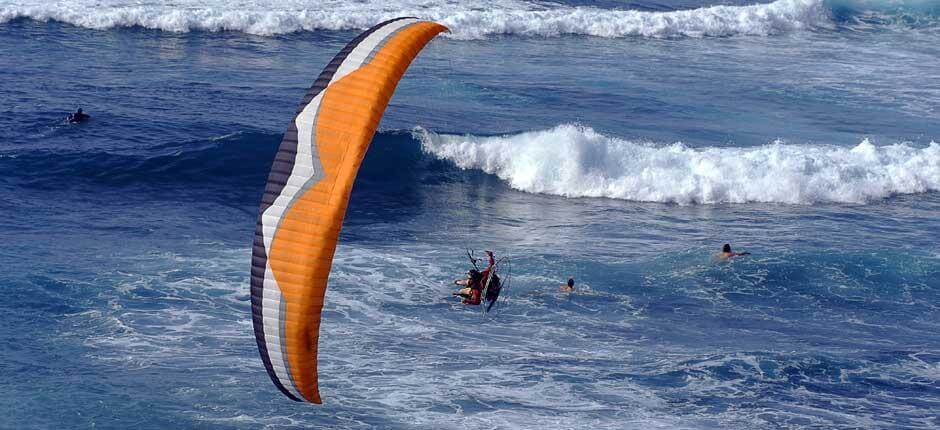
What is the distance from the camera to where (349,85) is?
42.0ft

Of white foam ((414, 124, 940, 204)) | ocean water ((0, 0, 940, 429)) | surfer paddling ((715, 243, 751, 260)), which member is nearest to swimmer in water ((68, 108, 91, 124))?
ocean water ((0, 0, 940, 429))

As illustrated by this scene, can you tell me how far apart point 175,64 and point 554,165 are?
11960 millimetres

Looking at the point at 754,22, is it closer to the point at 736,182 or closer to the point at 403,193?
the point at 736,182

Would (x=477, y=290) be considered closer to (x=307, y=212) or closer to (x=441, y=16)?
(x=307, y=212)

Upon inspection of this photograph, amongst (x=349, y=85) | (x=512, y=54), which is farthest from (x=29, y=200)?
(x=512, y=54)

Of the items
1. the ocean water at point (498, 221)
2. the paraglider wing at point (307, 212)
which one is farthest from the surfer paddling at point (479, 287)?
the paraglider wing at point (307, 212)

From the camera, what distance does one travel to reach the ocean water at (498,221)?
16125 mm

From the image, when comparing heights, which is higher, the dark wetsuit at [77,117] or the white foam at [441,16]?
the white foam at [441,16]

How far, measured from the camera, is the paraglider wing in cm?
1239

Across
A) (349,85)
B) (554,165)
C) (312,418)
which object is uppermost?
(349,85)

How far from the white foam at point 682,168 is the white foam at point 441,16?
11.4 m

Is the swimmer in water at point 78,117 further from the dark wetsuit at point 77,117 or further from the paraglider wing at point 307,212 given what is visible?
the paraglider wing at point 307,212

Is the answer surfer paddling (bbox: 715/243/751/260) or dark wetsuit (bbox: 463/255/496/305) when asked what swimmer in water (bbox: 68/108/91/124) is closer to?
dark wetsuit (bbox: 463/255/496/305)

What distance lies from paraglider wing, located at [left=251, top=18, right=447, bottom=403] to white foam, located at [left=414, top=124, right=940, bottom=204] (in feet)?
47.1
